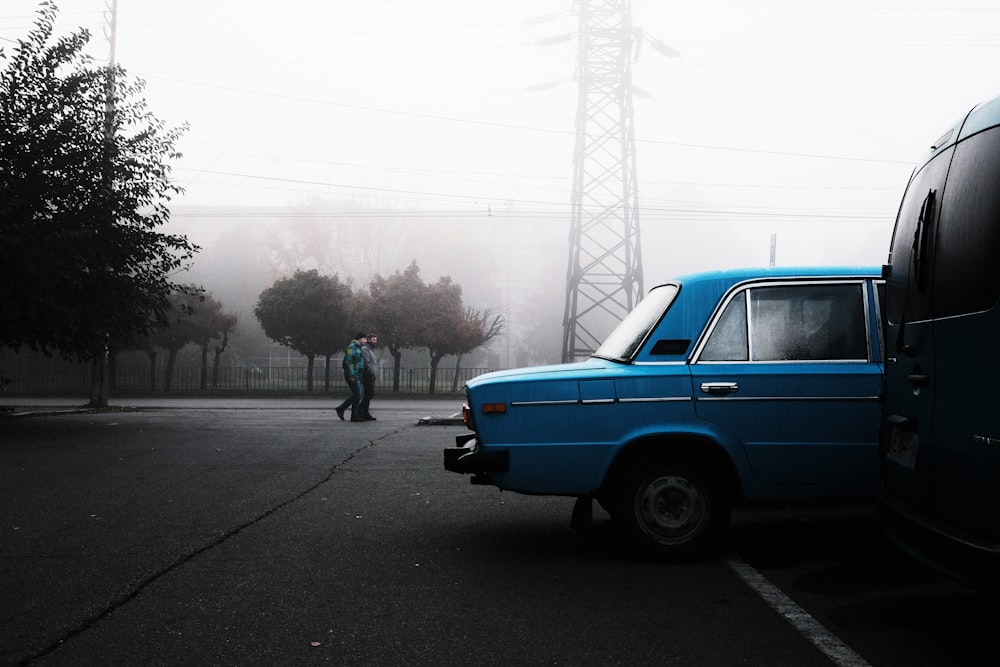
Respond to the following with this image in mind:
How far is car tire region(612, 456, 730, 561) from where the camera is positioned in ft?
18.2

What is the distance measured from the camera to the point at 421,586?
5047 mm

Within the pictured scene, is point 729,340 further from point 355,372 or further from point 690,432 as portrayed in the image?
point 355,372

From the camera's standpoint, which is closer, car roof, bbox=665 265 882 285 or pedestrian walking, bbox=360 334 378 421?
car roof, bbox=665 265 882 285

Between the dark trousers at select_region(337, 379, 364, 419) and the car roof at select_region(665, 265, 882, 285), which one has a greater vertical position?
the car roof at select_region(665, 265, 882, 285)

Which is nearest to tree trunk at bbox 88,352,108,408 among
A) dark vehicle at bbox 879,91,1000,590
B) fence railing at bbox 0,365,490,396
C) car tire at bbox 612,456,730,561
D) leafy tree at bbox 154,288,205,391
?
fence railing at bbox 0,365,490,396

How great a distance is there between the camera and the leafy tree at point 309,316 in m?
40.6

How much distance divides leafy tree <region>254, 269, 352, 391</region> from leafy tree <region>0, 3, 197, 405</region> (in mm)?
22809

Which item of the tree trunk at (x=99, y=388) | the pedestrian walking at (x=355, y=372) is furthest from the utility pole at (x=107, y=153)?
the pedestrian walking at (x=355, y=372)

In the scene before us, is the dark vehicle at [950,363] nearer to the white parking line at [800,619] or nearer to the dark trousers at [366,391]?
the white parking line at [800,619]

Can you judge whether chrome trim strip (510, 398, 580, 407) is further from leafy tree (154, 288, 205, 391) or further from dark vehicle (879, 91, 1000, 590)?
leafy tree (154, 288, 205, 391)

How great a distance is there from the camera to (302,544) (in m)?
6.12

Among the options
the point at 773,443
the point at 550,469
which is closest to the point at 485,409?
the point at 550,469

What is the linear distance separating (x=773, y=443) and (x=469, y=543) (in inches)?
85.8

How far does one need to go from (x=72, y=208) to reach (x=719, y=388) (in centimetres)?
1422
